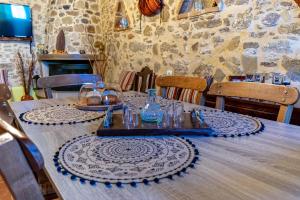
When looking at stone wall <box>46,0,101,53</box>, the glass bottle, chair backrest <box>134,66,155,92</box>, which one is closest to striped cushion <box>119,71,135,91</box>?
chair backrest <box>134,66,155,92</box>

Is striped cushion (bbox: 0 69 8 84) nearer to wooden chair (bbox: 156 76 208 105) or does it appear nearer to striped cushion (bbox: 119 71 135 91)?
striped cushion (bbox: 119 71 135 91)

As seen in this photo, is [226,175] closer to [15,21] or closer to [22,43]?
[15,21]

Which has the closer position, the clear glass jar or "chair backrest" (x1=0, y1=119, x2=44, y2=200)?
"chair backrest" (x1=0, y1=119, x2=44, y2=200)

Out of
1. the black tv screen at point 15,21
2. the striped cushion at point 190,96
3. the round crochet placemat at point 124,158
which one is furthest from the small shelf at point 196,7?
the black tv screen at point 15,21

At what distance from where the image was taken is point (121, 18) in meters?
4.44

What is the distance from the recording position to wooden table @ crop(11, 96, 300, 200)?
60 cm

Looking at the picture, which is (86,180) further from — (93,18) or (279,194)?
(93,18)

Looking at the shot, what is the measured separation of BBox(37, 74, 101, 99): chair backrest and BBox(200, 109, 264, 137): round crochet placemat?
1231 millimetres

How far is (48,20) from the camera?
201 inches

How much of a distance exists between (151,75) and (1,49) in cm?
303

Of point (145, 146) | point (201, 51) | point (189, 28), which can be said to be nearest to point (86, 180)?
point (145, 146)

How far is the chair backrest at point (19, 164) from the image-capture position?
0.42 metres

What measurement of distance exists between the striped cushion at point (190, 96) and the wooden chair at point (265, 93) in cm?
10

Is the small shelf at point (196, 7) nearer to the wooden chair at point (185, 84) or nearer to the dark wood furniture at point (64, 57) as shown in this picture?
the wooden chair at point (185, 84)
